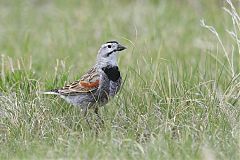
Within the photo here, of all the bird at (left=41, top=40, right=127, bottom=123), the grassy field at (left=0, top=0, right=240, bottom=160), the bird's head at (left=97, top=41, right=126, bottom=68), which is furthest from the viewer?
the bird's head at (left=97, top=41, right=126, bottom=68)

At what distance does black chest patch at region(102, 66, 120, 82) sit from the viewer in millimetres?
7066

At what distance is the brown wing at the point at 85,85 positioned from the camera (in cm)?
710

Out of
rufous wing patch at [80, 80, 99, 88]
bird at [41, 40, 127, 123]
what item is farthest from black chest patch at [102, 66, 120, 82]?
rufous wing patch at [80, 80, 99, 88]

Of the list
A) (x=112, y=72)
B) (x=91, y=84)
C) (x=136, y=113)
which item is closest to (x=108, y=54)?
(x=112, y=72)

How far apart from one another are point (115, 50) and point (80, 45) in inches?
142

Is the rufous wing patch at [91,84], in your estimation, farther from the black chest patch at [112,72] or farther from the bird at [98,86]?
the black chest patch at [112,72]

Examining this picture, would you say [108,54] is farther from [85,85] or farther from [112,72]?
[85,85]

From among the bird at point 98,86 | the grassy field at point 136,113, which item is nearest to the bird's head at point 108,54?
the bird at point 98,86

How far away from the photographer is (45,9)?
43.9 feet

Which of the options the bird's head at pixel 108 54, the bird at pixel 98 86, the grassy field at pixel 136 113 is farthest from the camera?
the bird's head at pixel 108 54

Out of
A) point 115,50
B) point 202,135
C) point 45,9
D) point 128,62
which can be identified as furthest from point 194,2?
point 202,135

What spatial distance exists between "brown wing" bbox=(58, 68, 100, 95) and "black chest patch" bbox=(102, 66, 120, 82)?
0.08 m

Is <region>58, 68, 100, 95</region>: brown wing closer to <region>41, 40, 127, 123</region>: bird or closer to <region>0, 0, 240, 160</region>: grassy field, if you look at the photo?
<region>41, 40, 127, 123</region>: bird

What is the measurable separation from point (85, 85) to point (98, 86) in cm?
13
